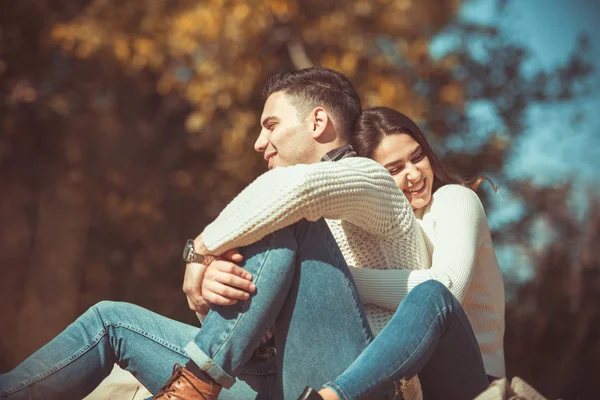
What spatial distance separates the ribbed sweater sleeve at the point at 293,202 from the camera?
1842 millimetres

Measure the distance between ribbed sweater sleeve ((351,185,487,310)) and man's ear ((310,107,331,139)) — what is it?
1.73ft

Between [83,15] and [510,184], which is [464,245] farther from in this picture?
[83,15]

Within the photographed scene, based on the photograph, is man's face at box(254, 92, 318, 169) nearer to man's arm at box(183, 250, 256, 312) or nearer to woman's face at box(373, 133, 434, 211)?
woman's face at box(373, 133, 434, 211)

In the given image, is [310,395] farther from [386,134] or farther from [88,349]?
[386,134]

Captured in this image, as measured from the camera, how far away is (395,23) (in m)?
7.29

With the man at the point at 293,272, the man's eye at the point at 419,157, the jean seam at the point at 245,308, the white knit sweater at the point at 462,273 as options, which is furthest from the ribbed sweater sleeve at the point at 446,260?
the jean seam at the point at 245,308

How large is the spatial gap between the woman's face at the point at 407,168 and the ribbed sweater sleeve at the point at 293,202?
2.64 feet

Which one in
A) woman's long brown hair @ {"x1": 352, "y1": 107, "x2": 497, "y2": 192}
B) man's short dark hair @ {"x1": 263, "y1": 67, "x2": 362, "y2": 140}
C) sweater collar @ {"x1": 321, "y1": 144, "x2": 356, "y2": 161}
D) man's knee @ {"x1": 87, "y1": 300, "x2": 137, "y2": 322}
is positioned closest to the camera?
man's knee @ {"x1": 87, "y1": 300, "x2": 137, "y2": 322}

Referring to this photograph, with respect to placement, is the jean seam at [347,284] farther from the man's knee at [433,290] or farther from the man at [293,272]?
the man's knee at [433,290]

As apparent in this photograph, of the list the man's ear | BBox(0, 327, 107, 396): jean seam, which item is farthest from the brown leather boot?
the man's ear

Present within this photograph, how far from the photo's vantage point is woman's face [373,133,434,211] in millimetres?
2867

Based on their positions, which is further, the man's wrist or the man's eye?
the man's eye

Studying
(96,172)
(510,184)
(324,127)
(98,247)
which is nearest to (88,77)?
(96,172)

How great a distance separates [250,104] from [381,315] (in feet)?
17.9
